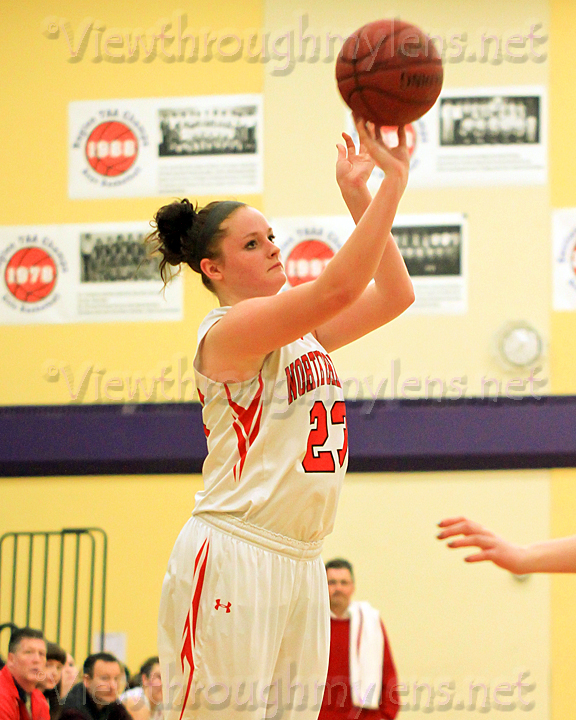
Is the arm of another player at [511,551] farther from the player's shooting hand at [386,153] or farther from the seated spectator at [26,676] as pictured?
the seated spectator at [26,676]

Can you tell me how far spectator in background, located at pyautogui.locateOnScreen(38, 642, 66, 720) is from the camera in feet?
13.6

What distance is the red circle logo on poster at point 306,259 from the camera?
16.3 ft

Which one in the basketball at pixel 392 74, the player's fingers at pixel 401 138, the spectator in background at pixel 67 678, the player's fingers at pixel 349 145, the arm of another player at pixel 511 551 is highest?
the basketball at pixel 392 74

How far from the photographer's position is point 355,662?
4.34 meters

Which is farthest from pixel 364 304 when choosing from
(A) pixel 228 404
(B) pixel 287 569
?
(B) pixel 287 569

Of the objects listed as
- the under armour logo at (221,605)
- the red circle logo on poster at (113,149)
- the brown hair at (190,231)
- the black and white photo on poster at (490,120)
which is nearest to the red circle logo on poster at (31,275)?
the red circle logo on poster at (113,149)

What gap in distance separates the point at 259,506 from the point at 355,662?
8.63ft

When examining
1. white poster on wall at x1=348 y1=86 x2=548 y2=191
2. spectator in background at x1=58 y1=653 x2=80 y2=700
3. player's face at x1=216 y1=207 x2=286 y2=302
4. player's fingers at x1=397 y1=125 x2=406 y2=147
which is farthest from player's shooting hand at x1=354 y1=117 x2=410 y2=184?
spectator in background at x1=58 y1=653 x2=80 y2=700

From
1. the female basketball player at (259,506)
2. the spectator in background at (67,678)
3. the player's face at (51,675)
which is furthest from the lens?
the spectator in background at (67,678)

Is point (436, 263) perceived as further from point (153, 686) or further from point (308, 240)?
point (153, 686)

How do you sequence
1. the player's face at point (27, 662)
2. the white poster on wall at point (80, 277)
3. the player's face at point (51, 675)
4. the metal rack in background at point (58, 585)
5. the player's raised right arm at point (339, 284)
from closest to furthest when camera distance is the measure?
the player's raised right arm at point (339, 284) < the player's face at point (27, 662) < the player's face at point (51, 675) < the metal rack in background at point (58, 585) < the white poster on wall at point (80, 277)

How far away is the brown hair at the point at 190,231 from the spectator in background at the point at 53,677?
2.73m

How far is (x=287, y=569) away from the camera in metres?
2.07

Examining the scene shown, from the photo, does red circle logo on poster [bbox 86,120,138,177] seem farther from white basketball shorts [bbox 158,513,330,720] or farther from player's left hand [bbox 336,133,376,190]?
white basketball shorts [bbox 158,513,330,720]
